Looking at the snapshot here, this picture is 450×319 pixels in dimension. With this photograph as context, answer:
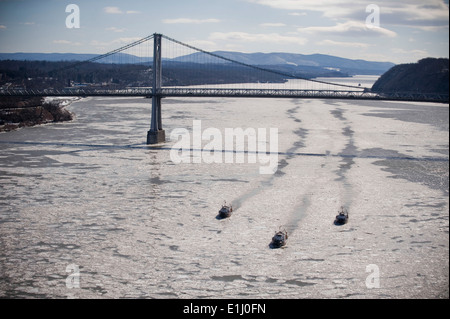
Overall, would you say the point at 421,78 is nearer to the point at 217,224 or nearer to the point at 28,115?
the point at 28,115

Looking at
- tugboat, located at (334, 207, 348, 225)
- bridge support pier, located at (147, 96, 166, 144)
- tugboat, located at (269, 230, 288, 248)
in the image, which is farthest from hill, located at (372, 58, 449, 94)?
tugboat, located at (269, 230, 288, 248)

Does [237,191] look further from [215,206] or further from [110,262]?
[110,262]

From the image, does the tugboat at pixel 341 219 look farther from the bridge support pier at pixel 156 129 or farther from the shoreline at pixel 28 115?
the shoreline at pixel 28 115

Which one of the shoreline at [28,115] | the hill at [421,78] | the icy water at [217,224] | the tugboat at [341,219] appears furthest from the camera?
the hill at [421,78]

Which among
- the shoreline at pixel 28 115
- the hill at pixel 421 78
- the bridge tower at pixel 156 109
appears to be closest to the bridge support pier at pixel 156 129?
the bridge tower at pixel 156 109

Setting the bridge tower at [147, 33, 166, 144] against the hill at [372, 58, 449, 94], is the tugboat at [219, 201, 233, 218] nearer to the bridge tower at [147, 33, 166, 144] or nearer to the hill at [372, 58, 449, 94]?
Result: the bridge tower at [147, 33, 166, 144]

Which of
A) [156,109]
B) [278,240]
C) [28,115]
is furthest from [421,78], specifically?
[278,240]

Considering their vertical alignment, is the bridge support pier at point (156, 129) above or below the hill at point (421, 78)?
below
